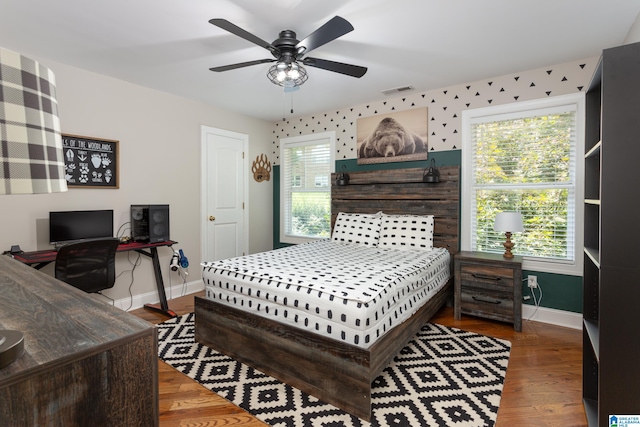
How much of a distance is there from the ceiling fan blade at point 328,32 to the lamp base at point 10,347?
74.5 inches

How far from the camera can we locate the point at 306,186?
16.6ft

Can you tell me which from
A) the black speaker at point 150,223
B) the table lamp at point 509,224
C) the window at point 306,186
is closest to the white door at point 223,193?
the window at point 306,186

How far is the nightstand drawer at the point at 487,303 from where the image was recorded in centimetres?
310

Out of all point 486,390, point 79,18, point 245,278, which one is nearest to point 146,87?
point 79,18

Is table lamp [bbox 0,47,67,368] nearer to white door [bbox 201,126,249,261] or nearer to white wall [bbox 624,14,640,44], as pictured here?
white wall [bbox 624,14,640,44]

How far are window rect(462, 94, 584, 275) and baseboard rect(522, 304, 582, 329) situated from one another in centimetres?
40

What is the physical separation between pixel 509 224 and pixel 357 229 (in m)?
1.61

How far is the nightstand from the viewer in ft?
10.0

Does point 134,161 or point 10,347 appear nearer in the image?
point 10,347

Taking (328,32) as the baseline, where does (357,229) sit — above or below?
below

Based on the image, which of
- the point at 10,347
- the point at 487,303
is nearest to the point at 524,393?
the point at 487,303

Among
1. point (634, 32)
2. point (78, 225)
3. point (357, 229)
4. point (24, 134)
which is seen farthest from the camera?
point (357, 229)

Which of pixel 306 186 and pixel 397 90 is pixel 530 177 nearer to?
pixel 397 90

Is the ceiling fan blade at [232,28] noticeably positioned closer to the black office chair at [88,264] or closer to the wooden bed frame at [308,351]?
the wooden bed frame at [308,351]
